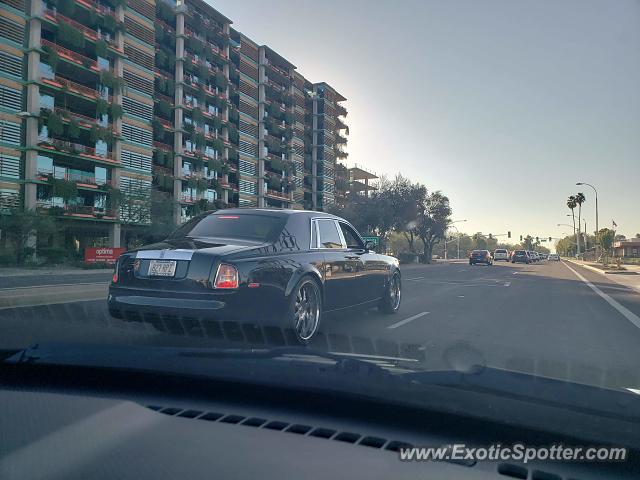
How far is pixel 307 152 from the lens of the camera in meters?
78.9

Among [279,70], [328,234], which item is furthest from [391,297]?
[279,70]

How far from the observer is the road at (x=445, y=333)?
14.3ft

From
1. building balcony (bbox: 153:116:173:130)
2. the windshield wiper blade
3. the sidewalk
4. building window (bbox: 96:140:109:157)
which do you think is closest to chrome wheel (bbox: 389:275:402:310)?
the windshield wiper blade

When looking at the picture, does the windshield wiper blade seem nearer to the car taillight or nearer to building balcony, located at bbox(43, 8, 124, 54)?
the car taillight

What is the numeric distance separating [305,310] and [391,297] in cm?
347

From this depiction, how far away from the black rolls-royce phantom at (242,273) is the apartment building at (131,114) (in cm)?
3419

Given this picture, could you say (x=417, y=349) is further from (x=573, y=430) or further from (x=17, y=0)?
(x=17, y=0)

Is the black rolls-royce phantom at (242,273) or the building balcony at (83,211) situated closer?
the black rolls-royce phantom at (242,273)

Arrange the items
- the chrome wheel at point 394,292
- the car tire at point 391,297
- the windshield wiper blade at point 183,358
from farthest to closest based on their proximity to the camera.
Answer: the chrome wheel at point 394,292 < the car tire at point 391,297 < the windshield wiper blade at point 183,358

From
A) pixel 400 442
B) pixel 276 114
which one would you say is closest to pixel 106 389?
pixel 400 442

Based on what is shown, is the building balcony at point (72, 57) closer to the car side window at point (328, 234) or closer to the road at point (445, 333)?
the road at point (445, 333)

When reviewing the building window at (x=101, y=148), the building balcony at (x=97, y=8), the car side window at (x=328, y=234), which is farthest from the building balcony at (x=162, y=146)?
the car side window at (x=328, y=234)

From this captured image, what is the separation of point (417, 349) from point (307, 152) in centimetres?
7542

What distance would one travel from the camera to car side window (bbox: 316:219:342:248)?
6.24 metres
